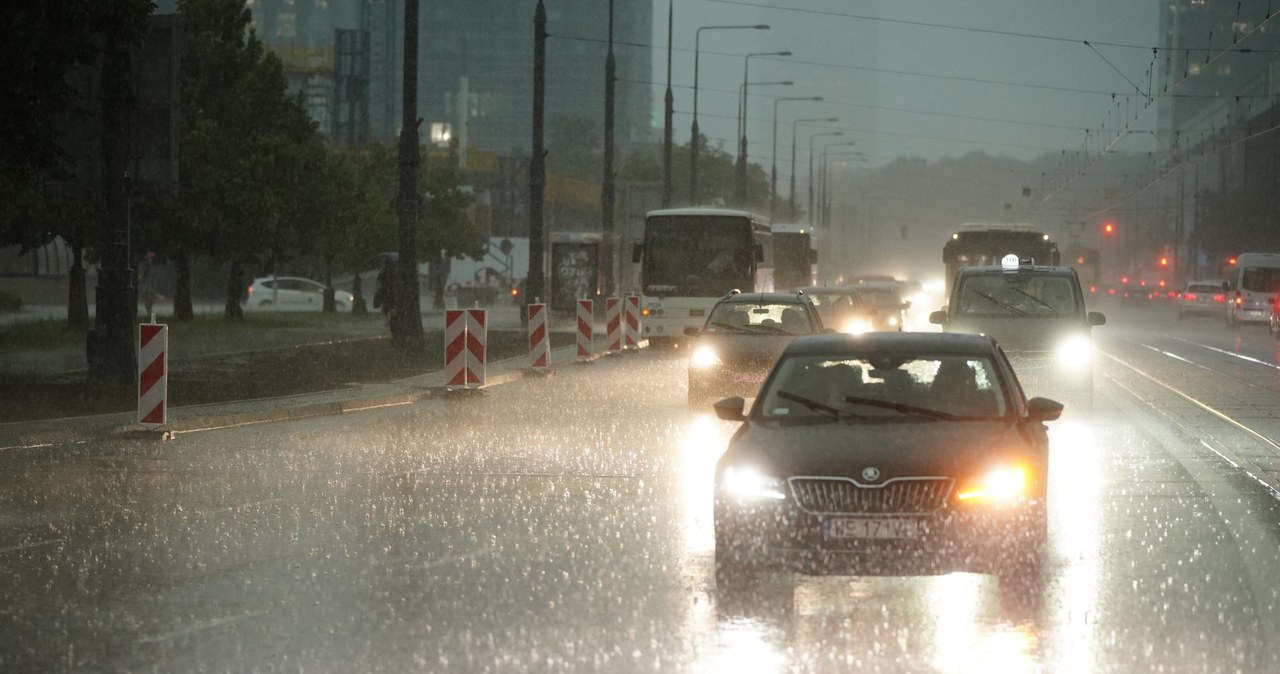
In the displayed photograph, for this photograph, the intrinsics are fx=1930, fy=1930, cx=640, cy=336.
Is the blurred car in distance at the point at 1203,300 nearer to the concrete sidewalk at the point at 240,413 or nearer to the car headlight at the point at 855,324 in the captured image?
the car headlight at the point at 855,324

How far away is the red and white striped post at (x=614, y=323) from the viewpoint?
126 ft

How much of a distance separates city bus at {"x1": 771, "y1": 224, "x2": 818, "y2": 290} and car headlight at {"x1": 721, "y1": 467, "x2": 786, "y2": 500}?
170 feet

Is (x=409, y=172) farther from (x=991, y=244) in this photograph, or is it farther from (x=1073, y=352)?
(x=991, y=244)

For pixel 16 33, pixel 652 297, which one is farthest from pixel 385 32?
pixel 16 33

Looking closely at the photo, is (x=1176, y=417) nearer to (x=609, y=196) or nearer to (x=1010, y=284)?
(x=1010, y=284)

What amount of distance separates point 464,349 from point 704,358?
12.5ft

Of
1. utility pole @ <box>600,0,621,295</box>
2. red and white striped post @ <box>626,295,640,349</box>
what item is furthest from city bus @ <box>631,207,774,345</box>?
utility pole @ <box>600,0,621,295</box>

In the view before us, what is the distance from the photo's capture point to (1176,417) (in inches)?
866

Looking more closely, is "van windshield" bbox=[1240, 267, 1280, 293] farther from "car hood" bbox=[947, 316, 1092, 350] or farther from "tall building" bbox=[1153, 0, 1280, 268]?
"car hood" bbox=[947, 316, 1092, 350]

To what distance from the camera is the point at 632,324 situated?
42.0 m

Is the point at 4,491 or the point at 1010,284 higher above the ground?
the point at 1010,284

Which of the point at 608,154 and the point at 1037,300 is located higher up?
the point at 608,154

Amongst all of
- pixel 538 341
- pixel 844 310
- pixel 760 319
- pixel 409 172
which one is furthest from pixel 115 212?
pixel 844 310

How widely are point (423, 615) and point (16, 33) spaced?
1469 centimetres
